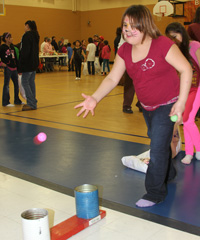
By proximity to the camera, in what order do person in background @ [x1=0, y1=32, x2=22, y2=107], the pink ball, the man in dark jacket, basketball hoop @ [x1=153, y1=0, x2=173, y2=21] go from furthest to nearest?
basketball hoop @ [x1=153, y1=0, x2=173, y2=21] → person in background @ [x1=0, y1=32, x2=22, y2=107] → the man in dark jacket → the pink ball

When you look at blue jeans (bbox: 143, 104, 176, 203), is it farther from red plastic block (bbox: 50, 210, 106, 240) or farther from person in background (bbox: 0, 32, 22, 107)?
person in background (bbox: 0, 32, 22, 107)

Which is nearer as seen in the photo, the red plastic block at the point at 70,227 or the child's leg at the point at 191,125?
the red plastic block at the point at 70,227

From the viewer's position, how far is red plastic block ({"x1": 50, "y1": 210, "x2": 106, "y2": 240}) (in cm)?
191

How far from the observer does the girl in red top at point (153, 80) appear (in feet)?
6.52

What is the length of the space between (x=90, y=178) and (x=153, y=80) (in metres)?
1.07

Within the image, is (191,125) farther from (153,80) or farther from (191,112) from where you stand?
(153,80)

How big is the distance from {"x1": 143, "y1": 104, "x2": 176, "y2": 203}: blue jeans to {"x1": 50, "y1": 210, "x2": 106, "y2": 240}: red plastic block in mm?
401

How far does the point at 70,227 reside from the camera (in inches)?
78.0

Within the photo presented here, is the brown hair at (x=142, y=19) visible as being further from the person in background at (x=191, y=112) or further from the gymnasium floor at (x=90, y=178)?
the gymnasium floor at (x=90, y=178)

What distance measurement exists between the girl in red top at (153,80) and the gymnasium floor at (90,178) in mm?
183

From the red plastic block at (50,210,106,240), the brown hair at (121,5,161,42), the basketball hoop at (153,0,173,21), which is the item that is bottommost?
the red plastic block at (50,210,106,240)

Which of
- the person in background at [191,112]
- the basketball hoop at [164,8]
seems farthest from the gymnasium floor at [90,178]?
the basketball hoop at [164,8]

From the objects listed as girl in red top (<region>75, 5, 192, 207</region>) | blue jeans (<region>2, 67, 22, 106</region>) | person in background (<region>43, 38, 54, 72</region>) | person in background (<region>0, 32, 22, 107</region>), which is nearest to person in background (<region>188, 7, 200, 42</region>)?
girl in red top (<region>75, 5, 192, 207</region>)

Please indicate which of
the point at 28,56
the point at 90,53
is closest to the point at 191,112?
the point at 28,56
